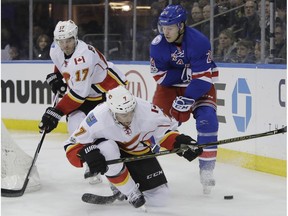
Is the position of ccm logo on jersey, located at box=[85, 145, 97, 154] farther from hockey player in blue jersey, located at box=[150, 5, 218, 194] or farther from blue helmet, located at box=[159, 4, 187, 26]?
blue helmet, located at box=[159, 4, 187, 26]

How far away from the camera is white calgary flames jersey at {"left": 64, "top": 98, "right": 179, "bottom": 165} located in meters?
3.66

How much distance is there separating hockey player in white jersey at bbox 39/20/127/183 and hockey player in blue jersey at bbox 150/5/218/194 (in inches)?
12.7

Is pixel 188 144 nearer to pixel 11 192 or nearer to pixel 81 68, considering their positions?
pixel 81 68

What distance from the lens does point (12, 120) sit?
7664 millimetres

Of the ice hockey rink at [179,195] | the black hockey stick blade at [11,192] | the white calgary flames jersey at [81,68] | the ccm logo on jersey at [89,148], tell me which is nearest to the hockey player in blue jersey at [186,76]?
the ice hockey rink at [179,195]

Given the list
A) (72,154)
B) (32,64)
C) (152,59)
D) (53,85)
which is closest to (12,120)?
(32,64)

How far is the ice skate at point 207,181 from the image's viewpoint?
4.35 m

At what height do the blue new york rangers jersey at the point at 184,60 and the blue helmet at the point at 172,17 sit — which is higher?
the blue helmet at the point at 172,17

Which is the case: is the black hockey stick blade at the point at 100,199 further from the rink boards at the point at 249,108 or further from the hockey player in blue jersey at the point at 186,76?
the rink boards at the point at 249,108

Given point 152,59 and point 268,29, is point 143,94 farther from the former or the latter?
point 152,59

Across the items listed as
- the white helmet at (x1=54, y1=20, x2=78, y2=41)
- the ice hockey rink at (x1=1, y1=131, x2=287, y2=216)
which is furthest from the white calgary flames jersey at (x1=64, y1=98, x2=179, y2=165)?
the white helmet at (x1=54, y1=20, x2=78, y2=41)

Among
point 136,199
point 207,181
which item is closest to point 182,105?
point 207,181

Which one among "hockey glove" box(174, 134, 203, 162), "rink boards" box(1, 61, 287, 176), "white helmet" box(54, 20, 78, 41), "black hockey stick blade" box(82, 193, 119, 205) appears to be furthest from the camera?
"rink boards" box(1, 61, 287, 176)

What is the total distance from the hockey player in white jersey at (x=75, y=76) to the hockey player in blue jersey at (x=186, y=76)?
324mm
